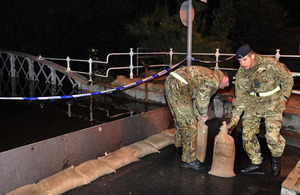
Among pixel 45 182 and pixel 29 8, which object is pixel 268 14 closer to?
pixel 29 8

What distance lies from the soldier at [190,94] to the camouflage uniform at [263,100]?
13.5 inches

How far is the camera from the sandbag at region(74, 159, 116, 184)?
13.6ft

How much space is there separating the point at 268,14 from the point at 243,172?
15.5m

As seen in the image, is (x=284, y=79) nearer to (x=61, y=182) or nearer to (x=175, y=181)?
(x=175, y=181)

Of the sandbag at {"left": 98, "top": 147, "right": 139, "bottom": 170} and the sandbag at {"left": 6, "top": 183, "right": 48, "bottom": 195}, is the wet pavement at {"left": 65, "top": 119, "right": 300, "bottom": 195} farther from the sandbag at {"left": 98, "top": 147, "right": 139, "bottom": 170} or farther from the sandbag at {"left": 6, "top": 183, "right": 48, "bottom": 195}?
the sandbag at {"left": 6, "top": 183, "right": 48, "bottom": 195}

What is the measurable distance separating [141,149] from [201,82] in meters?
1.65

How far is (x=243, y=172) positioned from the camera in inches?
174

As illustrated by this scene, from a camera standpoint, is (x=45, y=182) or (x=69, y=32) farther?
(x=69, y=32)

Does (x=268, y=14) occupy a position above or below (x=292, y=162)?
above

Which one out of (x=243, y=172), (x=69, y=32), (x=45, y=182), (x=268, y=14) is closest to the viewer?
(x=45, y=182)

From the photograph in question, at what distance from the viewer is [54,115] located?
7.35 metres

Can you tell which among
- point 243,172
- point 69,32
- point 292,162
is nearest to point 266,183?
point 243,172

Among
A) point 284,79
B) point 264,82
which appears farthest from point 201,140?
point 284,79

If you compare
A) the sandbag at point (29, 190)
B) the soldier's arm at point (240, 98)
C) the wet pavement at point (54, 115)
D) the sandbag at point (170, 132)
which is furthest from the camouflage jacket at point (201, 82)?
the wet pavement at point (54, 115)
